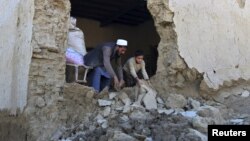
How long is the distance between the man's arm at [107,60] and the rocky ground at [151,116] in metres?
0.30

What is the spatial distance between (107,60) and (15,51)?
1.29 meters

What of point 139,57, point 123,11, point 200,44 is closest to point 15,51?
point 139,57

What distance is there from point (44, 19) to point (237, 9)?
121 inches

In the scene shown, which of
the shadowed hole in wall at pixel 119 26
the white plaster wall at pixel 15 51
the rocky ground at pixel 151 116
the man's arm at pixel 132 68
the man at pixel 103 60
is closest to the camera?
the rocky ground at pixel 151 116

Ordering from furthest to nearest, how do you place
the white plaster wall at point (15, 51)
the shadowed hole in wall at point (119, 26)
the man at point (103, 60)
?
the shadowed hole in wall at point (119, 26)
the man at point (103, 60)
the white plaster wall at point (15, 51)

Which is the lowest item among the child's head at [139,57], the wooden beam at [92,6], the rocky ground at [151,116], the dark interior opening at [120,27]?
the rocky ground at [151,116]

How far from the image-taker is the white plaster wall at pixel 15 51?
6.04 m

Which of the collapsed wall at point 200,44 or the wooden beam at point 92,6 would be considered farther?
the wooden beam at point 92,6

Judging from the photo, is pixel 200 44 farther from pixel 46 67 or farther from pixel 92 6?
pixel 92 6

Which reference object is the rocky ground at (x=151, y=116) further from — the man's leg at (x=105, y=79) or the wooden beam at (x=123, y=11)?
the wooden beam at (x=123, y=11)

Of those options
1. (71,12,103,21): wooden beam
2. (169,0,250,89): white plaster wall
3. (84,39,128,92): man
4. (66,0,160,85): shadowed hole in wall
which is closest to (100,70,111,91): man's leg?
(84,39,128,92): man

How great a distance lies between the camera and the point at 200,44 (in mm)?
6633

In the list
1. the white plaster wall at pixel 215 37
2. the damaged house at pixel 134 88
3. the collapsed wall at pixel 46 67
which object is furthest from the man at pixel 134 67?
the collapsed wall at pixel 46 67

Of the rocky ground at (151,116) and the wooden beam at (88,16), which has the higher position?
the wooden beam at (88,16)
